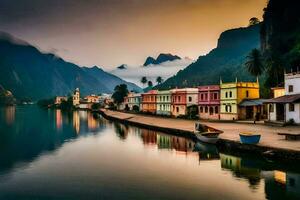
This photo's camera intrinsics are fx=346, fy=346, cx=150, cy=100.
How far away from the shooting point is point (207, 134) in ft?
151

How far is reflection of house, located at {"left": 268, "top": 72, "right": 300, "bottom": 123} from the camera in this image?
52.2 m

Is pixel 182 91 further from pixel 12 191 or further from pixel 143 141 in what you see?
pixel 12 191

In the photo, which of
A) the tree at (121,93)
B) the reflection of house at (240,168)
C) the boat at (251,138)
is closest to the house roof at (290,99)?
the boat at (251,138)

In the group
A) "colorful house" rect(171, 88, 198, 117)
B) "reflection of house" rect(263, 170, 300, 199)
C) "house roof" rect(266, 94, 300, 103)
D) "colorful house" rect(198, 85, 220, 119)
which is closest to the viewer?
"reflection of house" rect(263, 170, 300, 199)

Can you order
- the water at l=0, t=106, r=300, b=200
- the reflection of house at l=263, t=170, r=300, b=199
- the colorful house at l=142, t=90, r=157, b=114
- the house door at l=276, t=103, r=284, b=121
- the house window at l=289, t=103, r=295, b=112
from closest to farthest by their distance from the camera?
the reflection of house at l=263, t=170, r=300, b=199, the water at l=0, t=106, r=300, b=200, the house window at l=289, t=103, r=295, b=112, the house door at l=276, t=103, r=284, b=121, the colorful house at l=142, t=90, r=157, b=114

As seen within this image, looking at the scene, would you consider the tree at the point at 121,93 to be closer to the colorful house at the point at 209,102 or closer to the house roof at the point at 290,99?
the colorful house at the point at 209,102

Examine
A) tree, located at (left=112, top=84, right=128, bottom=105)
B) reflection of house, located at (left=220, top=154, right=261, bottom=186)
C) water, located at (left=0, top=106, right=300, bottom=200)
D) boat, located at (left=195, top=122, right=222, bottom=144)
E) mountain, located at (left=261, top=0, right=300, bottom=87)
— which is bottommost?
water, located at (left=0, top=106, right=300, bottom=200)

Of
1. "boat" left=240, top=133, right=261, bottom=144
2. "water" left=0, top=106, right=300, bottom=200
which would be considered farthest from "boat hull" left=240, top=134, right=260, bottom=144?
"water" left=0, top=106, right=300, bottom=200

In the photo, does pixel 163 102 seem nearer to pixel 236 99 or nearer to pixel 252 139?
pixel 236 99

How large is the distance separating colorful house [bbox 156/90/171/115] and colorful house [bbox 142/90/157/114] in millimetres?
3429

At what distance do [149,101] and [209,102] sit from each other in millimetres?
39120

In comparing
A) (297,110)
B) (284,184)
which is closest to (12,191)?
(284,184)

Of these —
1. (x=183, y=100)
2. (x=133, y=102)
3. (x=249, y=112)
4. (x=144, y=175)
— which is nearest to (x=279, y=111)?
(x=249, y=112)

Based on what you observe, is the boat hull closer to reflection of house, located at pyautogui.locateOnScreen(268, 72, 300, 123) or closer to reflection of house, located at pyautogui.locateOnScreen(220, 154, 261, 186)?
reflection of house, located at pyautogui.locateOnScreen(220, 154, 261, 186)
